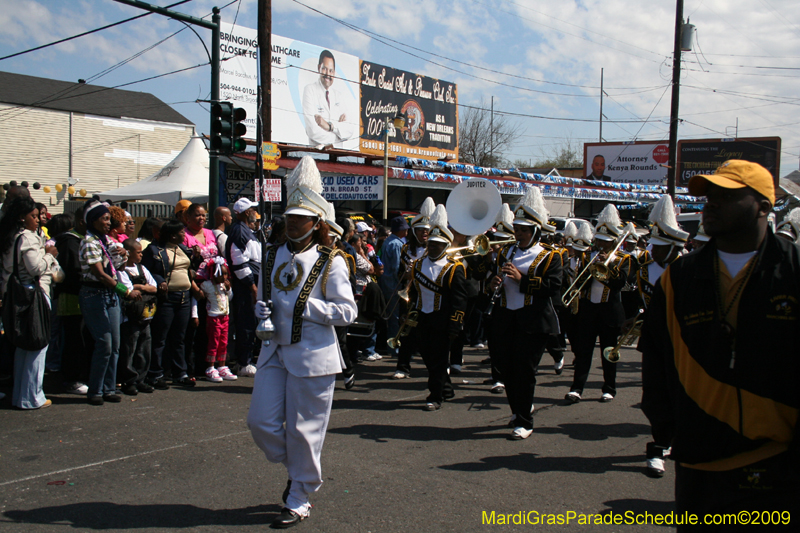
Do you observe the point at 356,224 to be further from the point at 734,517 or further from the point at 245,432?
the point at 734,517

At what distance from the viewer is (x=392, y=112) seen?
90.9 ft

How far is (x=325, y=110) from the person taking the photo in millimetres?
24219

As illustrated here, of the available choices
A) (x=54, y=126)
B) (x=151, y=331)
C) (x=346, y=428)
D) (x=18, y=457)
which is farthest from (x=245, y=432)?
(x=54, y=126)

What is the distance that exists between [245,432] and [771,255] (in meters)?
4.66

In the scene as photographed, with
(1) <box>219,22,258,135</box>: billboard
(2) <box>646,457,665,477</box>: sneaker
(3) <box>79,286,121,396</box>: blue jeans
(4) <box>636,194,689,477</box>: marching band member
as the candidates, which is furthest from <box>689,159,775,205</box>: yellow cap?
(1) <box>219,22,258,135</box>: billboard

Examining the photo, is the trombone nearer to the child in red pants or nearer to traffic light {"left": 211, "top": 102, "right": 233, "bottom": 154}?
the child in red pants

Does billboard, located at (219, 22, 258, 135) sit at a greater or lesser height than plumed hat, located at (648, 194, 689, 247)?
greater

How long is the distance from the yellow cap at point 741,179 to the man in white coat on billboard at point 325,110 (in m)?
21.9

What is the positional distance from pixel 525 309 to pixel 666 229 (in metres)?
1.82

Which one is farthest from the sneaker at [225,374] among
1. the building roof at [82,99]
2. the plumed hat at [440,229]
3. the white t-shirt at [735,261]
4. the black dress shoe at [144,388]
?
the building roof at [82,99]

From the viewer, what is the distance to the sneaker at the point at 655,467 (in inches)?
201

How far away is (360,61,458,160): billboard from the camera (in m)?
26.5

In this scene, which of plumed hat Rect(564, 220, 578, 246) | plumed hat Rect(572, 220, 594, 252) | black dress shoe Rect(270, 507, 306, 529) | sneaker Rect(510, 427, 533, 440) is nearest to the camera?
black dress shoe Rect(270, 507, 306, 529)

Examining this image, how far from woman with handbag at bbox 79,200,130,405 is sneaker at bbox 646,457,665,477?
516 cm
